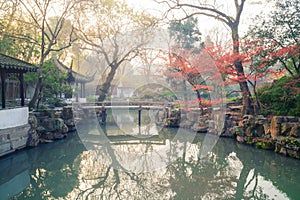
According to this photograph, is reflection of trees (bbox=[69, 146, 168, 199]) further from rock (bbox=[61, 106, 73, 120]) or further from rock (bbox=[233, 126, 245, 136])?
rock (bbox=[61, 106, 73, 120])

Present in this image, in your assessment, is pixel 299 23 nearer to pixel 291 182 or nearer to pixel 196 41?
pixel 291 182

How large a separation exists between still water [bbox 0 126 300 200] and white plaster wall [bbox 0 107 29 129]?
886mm

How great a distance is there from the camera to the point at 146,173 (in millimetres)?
6461

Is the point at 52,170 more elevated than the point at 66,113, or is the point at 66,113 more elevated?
the point at 66,113

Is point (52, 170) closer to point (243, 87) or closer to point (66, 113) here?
point (66, 113)

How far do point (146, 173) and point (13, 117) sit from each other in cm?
428

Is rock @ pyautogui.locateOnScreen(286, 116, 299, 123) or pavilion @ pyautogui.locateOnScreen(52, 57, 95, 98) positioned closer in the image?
rock @ pyautogui.locateOnScreen(286, 116, 299, 123)

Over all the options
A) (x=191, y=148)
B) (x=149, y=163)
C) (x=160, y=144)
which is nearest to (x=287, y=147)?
(x=191, y=148)

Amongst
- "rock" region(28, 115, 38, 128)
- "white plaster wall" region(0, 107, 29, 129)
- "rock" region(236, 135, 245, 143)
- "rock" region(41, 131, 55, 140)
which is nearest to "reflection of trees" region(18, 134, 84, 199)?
"rock" region(41, 131, 55, 140)

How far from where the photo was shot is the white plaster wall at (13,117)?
7.29m

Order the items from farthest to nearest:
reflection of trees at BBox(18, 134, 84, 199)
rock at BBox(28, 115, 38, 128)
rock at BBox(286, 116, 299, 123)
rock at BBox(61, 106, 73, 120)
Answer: rock at BBox(61, 106, 73, 120) < rock at BBox(28, 115, 38, 128) < rock at BBox(286, 116, 299, 123) < reflection of trees at BBox(18, 134, 84, 199)

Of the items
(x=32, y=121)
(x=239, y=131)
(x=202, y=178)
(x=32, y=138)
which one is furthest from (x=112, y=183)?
(x=239, y=131)

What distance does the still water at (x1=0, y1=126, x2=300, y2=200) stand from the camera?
17.1 feet

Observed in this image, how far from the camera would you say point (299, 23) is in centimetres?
771
